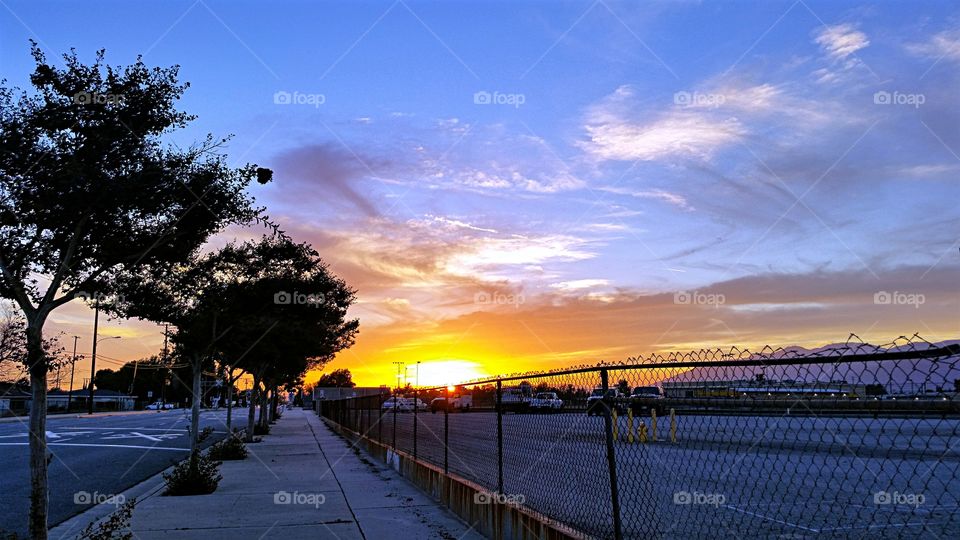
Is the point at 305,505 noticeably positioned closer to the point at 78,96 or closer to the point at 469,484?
the point at 469,484

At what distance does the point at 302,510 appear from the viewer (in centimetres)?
1055

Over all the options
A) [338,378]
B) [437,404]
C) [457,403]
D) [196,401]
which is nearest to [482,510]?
[457,403]

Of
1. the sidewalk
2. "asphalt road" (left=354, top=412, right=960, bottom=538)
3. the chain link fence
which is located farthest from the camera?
the sidewalk

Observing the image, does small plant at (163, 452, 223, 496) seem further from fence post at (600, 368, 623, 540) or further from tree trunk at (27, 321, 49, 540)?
fence post at (600, 368, 623, 540)

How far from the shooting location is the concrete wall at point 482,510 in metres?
6.78

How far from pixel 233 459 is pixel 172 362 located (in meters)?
3.27

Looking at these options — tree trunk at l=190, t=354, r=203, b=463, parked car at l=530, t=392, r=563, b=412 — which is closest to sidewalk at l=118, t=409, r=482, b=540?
tree trunk at l=190, t=354, r=203, b=463

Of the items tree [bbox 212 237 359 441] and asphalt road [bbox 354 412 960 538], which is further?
tree [bbox 212 237 359 441]

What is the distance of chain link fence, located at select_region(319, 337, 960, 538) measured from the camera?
143 inches

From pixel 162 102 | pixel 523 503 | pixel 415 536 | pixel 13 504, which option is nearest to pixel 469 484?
pixel 415 536

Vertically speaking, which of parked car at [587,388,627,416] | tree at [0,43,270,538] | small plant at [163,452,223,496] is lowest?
small plant at [163,452,223,496]

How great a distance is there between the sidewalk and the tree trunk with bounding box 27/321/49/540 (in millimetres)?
2834

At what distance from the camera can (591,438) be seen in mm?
6566

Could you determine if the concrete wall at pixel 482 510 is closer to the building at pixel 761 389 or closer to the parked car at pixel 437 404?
the parked car at pixel 437 404
